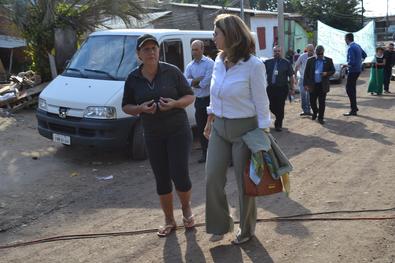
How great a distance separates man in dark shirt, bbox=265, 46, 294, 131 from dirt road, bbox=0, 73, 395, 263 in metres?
0.54

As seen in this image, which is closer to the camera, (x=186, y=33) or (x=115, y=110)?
(x=115, y=110)

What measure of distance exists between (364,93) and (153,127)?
13848 mm

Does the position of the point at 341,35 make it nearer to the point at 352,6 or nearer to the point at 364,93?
the point at 364,93

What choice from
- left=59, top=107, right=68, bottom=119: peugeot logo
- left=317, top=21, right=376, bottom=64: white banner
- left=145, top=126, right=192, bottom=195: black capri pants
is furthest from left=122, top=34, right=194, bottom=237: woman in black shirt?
left=317, top=21, right=376, bottom=64: white banner

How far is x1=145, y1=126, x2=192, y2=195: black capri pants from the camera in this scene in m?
4.48

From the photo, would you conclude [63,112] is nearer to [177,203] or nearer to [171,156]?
[177,203]

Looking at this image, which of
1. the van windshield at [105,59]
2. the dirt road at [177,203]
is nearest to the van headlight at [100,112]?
the van windshield at [105,59]

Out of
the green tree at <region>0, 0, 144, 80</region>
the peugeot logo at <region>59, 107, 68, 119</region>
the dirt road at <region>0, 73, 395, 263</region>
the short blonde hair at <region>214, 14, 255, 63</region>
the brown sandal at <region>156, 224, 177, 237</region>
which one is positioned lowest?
the dirt road at <region>0, 73, 395, 263</region>

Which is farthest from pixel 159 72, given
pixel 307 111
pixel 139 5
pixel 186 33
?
pixel 139 5

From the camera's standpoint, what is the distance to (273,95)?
34.0 feet

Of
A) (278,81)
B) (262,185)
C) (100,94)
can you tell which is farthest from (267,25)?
(262,185)

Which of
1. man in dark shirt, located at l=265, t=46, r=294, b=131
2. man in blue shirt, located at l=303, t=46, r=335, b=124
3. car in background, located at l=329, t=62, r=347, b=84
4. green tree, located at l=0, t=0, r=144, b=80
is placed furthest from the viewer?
car in background, located at l=329, t=62, r=347, b=84

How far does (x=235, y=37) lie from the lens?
3.93 meters

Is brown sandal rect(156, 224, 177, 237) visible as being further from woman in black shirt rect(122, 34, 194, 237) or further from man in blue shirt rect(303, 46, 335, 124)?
man in blue shirt rect(303, 46, 335, 124)
